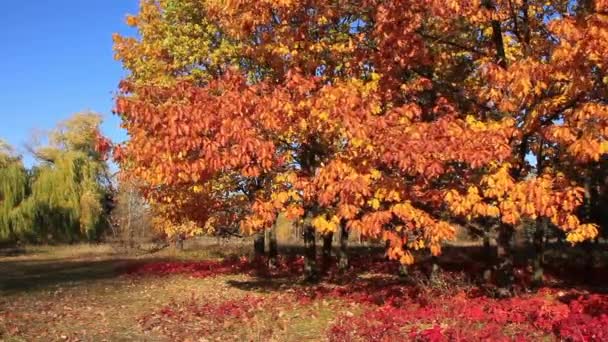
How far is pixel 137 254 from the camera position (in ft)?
112

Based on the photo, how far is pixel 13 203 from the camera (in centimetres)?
3875

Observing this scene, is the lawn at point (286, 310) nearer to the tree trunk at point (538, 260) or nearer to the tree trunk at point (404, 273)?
the tree trunk at point (404, 273)

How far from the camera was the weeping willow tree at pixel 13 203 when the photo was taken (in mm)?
38188

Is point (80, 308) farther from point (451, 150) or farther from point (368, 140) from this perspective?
point (451, 150)

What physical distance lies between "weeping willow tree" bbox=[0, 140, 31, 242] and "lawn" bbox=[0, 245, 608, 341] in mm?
21006

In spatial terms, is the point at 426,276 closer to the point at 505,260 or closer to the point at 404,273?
the point at 404,273

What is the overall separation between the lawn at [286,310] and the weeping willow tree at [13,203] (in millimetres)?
21006

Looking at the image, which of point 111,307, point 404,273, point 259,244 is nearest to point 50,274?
point 259,244

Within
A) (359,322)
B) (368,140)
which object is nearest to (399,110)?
(368,140)

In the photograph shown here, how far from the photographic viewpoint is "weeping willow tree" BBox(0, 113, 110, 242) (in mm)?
38562

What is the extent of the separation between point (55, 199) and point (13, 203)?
8.19ft

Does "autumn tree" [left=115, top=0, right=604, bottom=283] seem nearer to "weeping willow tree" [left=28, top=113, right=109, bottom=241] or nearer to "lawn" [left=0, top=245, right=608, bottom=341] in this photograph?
"lawn" [left=0, top=245, right=608, bottom=341]

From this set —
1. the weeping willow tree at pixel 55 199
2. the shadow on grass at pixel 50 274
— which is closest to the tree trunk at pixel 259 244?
the shadow on grass at pixel 50 274

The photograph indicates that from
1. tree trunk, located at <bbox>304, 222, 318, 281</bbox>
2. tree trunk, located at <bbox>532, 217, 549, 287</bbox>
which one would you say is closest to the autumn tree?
tree trunk, located at <bbox>532, 217, 549, 287</bbox>
